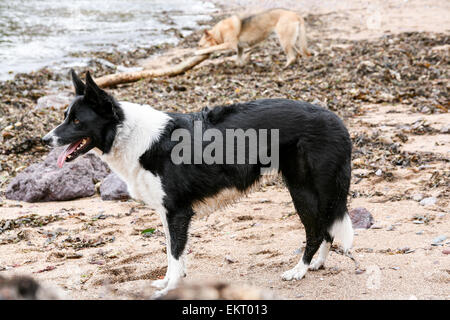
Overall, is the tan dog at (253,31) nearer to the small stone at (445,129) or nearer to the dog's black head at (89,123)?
the small stone at (445,129)

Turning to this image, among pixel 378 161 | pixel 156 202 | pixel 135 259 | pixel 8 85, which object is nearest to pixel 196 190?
pixel 156 202

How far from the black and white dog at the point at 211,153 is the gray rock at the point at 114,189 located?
1.86 metres

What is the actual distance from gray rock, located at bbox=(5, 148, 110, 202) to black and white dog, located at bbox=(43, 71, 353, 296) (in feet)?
6.97

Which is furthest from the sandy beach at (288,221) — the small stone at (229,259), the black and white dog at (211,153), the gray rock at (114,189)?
the black and white dog at (211,153)

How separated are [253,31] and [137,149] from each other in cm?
955

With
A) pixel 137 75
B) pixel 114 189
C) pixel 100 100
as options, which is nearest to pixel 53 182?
pixel 114 189

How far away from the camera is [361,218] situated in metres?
4.28

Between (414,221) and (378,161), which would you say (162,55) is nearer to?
(378,161)

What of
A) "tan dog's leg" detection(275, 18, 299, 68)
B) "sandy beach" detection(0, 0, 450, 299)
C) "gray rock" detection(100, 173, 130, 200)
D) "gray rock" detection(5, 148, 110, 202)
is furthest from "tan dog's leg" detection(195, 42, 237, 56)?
"gray rock" detection(100, 173, 130, 200)

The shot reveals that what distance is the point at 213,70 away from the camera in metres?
10.7

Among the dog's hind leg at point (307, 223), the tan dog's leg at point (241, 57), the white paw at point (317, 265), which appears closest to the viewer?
the dog's hind leg at point (307, 223)

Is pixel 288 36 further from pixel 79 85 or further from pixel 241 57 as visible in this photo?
pixel 79 85

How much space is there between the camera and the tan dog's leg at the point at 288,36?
11.1 metres

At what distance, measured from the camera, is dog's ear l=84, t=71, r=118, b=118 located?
3.32 meters
